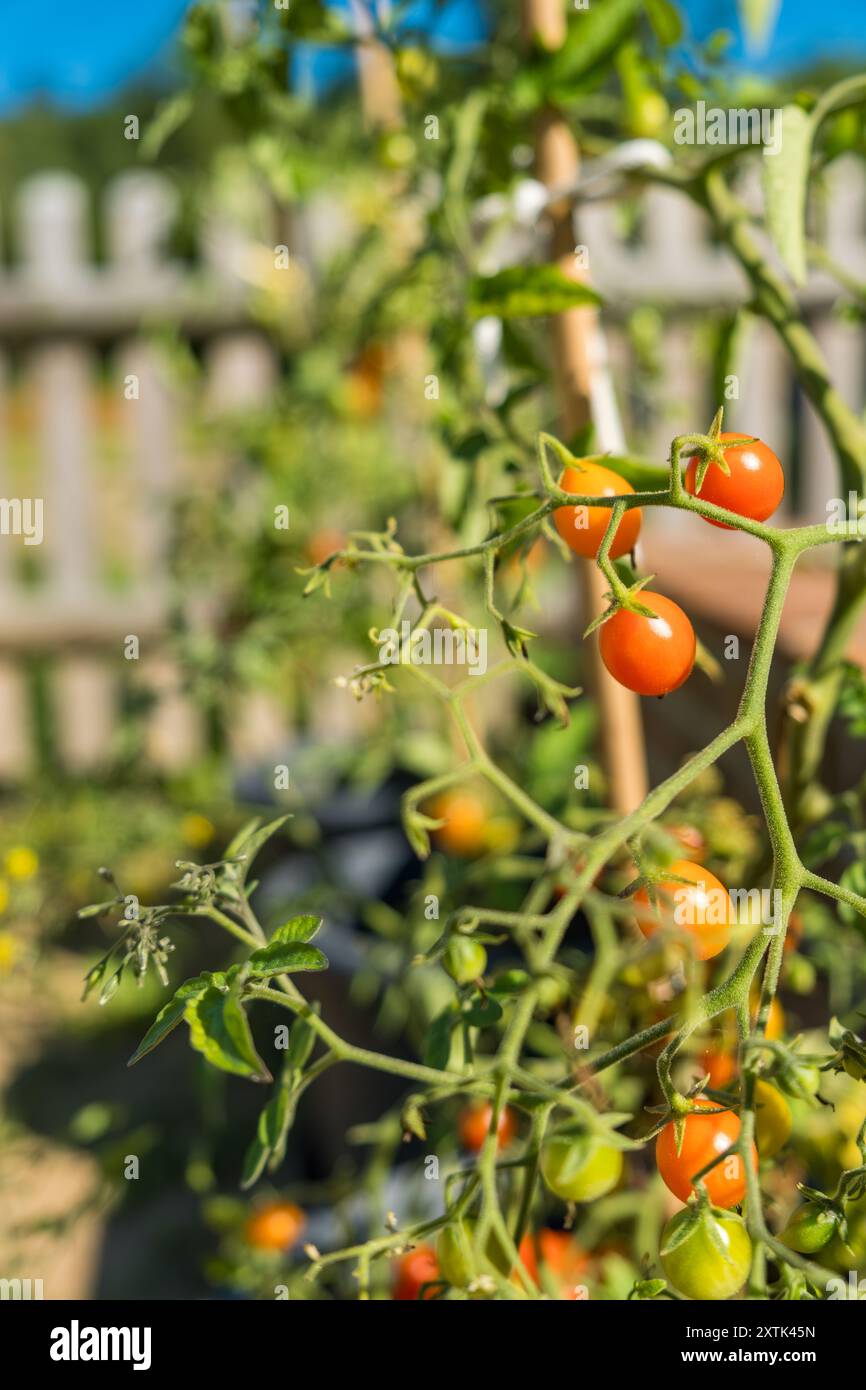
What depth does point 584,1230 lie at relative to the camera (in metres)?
0.82

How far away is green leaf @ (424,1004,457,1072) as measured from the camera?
498 mm

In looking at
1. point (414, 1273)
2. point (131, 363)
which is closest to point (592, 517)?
point (414, 1273)

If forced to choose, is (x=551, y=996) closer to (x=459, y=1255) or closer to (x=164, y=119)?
(x=459, y=1255)

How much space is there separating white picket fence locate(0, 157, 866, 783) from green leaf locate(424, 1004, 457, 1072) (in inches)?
86.6

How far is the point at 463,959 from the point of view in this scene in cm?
50

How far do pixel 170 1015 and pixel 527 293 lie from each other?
0.43m

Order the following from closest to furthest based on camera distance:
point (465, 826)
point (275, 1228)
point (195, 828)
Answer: point (275, 1228) < point (465, 826) < point (195, 828)

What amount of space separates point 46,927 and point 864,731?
1033 millimetres

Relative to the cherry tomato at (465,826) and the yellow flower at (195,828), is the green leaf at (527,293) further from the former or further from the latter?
the yellow flower at (195,828)

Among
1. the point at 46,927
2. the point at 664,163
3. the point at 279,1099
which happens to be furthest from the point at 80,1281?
the point at 664,163

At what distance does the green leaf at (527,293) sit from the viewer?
0.65 metres

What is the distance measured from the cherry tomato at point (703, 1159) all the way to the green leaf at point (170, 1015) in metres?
0.17
